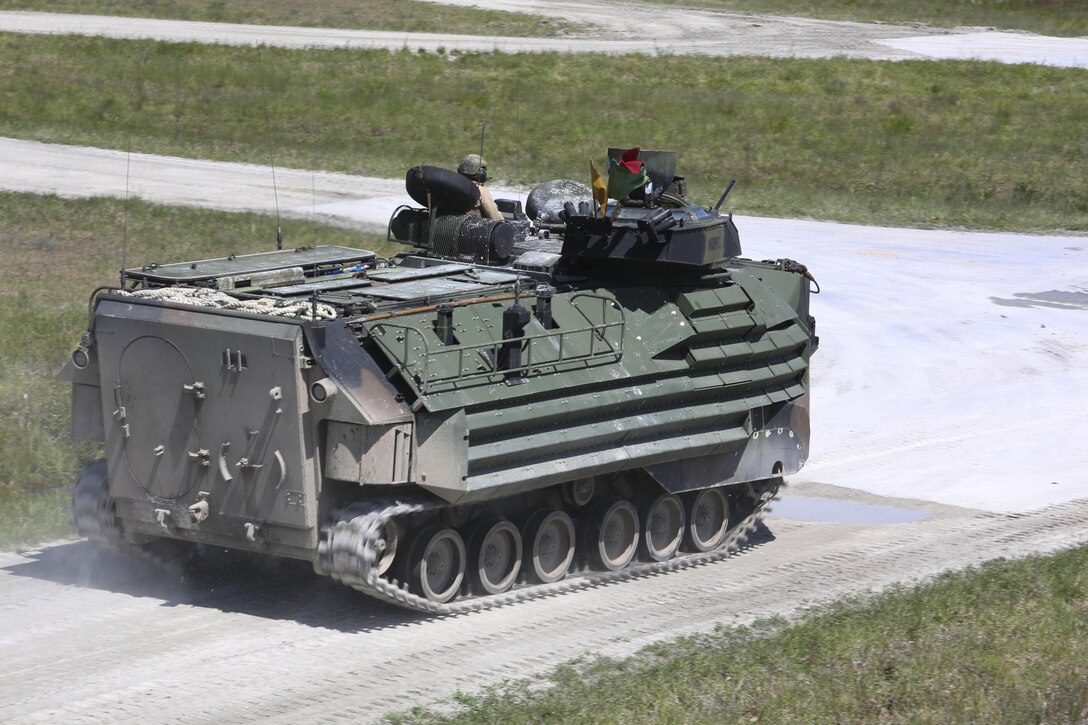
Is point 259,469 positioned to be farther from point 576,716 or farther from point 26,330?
point 26,330

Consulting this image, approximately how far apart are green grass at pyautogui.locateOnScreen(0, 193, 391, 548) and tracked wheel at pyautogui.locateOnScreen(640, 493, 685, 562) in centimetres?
478

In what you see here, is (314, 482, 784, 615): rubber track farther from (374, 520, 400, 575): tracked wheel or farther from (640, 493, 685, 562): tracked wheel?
(640, 493, 685, 562): tracked wheel

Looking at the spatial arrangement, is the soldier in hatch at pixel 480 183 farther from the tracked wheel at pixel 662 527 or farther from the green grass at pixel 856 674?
the green grass at pixel 856 674

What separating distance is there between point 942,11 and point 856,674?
53120 millimetres

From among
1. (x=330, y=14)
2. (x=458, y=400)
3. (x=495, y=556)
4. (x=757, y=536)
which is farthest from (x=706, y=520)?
(x=330, y=14)

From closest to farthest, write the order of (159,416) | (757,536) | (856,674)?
(856,674), (159,416), (757,536)

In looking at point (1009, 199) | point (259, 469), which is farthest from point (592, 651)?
point (1009, 199)

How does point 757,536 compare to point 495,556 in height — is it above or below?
below

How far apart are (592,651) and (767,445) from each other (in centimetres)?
398

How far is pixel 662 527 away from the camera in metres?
14.5

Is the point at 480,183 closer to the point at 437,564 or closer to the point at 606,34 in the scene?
the point at 437,564

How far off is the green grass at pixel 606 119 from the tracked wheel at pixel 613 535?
17.8 m

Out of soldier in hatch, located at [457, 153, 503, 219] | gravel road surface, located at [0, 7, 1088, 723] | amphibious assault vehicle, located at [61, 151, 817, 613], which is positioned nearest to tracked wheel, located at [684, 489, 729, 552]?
amphibious assault vehicle, located at [61, 151, 817, 613]

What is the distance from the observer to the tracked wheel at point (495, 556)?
12.8 m
